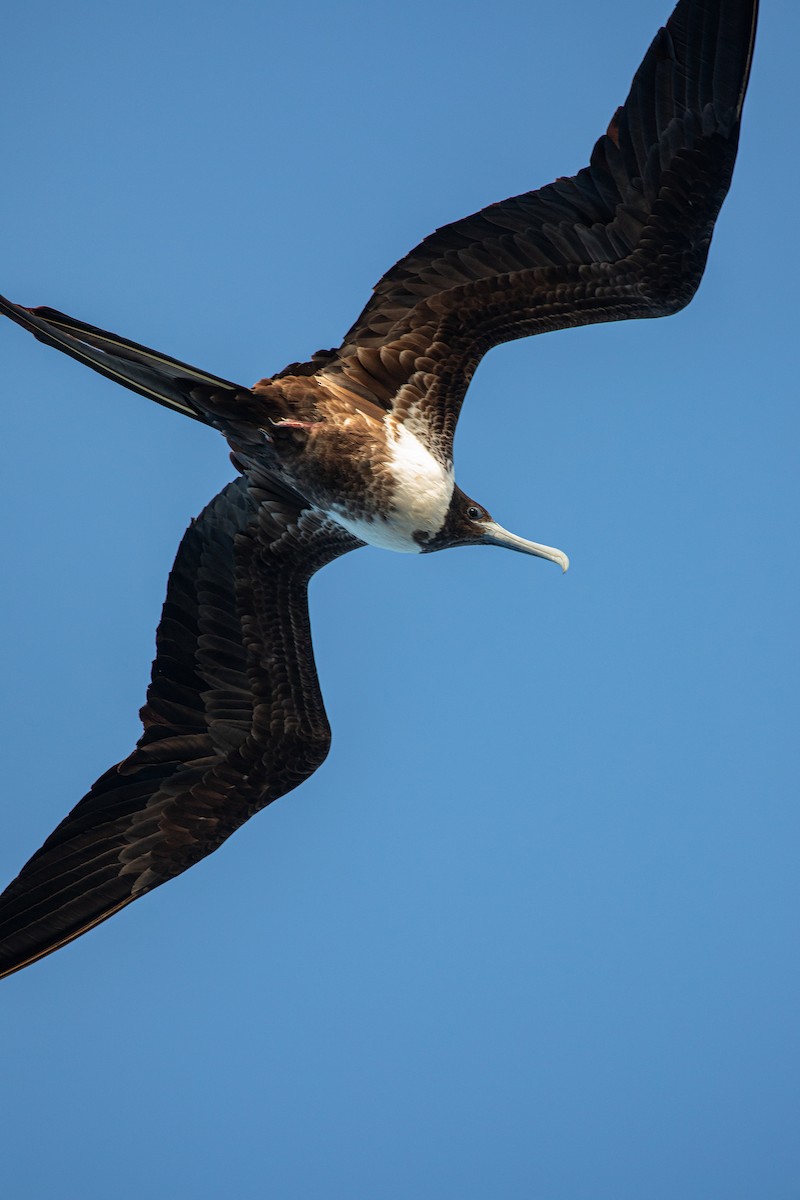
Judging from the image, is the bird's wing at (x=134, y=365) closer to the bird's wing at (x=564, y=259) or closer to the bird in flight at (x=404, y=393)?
the bird in flight at (x=404, y=393)

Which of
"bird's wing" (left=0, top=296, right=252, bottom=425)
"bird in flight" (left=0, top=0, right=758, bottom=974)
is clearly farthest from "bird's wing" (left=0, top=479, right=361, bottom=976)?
"bird's wing" (left=0, top=296, right=252, bottom=425)

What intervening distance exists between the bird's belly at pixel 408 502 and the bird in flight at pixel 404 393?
0.03ft

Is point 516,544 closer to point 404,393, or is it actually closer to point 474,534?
point 474,534

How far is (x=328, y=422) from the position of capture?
9.12 metres

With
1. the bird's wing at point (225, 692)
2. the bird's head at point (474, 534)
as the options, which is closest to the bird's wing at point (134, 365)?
the bird's wing at point (225, 692)

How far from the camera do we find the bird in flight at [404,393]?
9094mm

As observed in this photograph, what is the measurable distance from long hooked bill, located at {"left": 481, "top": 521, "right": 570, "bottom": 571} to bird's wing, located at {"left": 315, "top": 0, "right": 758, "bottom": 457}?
0.51 meters

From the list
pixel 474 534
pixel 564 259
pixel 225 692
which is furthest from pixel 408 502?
pixel 225 692

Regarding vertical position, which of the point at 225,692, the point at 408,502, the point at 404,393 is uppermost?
the point at 404,393

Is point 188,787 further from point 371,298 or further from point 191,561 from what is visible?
point 371,298

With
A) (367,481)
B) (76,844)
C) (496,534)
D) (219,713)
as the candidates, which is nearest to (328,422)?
(367,481)

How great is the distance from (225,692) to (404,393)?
1938 millimetres

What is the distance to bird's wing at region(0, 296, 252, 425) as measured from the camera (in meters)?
8.05

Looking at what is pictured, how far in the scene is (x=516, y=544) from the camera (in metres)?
9.79
